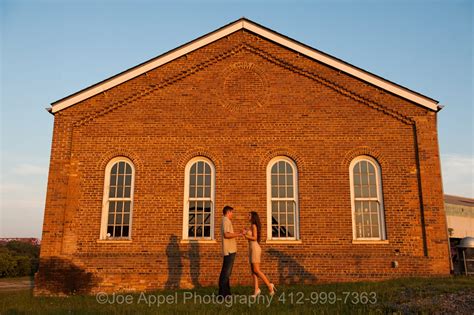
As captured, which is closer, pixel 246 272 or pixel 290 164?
pixel 246 272

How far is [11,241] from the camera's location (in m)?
27.8

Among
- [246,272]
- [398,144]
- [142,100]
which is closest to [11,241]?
[142,100]

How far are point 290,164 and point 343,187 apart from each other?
1.81 metres

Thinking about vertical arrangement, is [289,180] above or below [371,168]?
below

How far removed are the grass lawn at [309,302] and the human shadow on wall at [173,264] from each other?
1477 mm

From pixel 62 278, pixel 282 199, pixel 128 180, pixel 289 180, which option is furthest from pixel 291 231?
pixel 62 278

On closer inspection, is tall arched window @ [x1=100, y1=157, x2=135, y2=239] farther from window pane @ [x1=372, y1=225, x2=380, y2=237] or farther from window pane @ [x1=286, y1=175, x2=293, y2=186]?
window pane @ [x1=372, y1=225, x2=380, y2=237]

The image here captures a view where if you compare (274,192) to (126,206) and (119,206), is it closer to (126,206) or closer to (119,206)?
(126,206)

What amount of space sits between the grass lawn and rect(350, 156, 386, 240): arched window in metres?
2.09

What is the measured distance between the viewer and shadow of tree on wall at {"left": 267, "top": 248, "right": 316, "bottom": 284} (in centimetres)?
1227

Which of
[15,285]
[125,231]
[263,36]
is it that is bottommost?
[15,285]

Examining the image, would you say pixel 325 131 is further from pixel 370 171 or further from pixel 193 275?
pixel 193 275

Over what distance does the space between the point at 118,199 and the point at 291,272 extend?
5852 mm

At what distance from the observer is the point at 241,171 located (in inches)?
520
